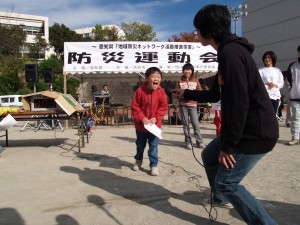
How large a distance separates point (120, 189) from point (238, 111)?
2271mm

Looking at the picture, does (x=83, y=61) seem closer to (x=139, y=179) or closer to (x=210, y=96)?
(x=139, y=179)

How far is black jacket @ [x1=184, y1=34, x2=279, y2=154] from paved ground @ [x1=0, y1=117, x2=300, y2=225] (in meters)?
1.01

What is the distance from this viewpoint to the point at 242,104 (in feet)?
6.88

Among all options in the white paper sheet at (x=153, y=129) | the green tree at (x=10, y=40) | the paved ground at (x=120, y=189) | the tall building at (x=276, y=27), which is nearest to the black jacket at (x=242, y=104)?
the paved ground at (x=120, y=189)

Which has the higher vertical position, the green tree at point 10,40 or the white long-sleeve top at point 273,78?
the green tree at point 10,40

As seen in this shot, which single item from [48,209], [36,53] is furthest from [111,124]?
[36,53]

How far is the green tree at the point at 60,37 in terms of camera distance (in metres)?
52.3

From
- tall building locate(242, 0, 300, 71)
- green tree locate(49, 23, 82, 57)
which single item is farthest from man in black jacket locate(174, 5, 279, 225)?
green tree locate(49, 23, 82, 57)

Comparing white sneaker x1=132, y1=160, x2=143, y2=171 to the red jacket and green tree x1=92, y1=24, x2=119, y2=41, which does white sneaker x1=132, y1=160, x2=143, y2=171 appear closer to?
the red jacket

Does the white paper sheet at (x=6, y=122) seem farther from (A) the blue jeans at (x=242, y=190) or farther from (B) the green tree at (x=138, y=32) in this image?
(B) the green tree at (x=138, y=32)

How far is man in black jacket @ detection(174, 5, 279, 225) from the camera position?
2105 millimetres

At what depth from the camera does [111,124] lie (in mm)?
12906

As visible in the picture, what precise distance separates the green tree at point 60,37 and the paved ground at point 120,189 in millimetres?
48829

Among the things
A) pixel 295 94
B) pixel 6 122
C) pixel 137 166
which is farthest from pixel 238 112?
pixel 295 94
